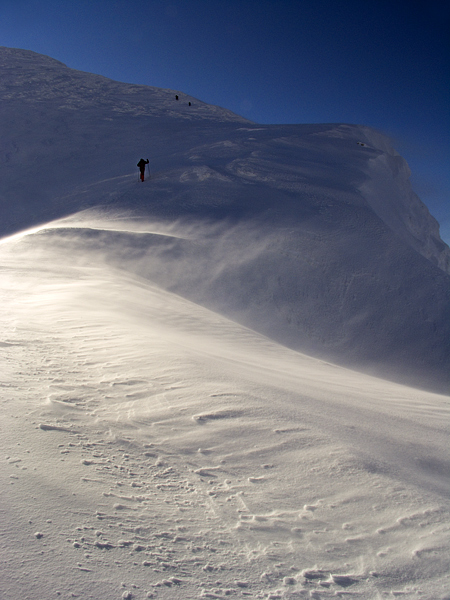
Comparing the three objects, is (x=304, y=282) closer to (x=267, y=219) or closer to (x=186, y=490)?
(x=267, y=219)

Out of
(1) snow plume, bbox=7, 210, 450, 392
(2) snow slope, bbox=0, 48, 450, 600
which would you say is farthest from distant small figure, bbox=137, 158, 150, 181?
(1) snow plume, bbox=7, 210, 450, 392

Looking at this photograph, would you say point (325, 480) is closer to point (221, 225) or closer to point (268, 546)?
point (268, 546)

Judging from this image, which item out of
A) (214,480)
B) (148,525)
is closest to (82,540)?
(148,525)

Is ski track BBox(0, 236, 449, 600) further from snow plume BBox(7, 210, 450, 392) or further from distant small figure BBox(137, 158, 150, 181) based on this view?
distant small figure BBox(137, 158, 150, 181)

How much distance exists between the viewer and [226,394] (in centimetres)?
351

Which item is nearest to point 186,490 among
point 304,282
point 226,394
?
point 226,394

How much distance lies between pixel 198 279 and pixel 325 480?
Result: 6.52 m

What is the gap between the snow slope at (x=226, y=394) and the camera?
6.17 ft

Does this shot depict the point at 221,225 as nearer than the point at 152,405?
No

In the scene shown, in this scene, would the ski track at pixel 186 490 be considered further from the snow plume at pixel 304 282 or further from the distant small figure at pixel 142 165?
the distant small figure at pixel 142 165

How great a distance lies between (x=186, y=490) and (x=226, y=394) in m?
1.23

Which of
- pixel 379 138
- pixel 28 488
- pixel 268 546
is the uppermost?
pixel 379 138

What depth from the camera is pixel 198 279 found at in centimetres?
877

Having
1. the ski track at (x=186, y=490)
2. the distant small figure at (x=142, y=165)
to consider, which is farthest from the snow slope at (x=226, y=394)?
the distant small figure at (x=142, y=165)
